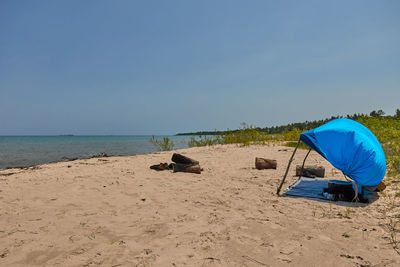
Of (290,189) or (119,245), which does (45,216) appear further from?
(290,189)

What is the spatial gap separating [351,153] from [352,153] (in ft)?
0.06

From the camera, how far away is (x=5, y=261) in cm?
266

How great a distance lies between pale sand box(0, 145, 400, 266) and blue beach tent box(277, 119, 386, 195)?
56 centimetres

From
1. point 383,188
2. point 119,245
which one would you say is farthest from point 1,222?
point 383,188

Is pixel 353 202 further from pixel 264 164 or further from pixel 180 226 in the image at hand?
pixel 264 164

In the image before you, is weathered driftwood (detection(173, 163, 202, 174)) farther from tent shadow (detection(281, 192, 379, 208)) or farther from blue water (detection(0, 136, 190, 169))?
blue water (detection(0, 136, 190, 169))

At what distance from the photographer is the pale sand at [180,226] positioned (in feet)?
8.84

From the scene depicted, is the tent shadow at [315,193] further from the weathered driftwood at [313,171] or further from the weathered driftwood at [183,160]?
the weathered driftwood at [183,160]

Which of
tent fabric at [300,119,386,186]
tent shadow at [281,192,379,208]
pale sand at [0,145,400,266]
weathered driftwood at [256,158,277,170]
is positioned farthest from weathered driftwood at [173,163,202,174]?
tent fabric at [300,119,386,186]

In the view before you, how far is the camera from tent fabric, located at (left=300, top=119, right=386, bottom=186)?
485cm

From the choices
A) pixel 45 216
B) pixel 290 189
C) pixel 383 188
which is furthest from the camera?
pixel 290 189

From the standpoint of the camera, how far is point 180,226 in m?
3.57

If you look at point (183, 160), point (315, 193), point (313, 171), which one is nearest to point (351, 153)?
point (315, 193)

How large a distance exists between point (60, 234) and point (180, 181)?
3564 millimetres
